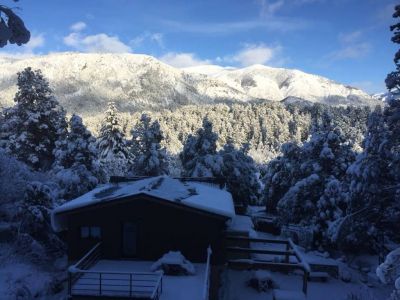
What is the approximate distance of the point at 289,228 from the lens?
3722cm

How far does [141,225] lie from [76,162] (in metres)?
14.3

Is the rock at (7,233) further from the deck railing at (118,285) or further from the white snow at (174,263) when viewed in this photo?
the white snow at (174,263)

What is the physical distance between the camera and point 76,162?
33.3m

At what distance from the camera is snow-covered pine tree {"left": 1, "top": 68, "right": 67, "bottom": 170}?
3991 centimetres

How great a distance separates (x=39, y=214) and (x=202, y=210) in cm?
1299

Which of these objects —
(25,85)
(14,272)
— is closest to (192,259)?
(14,272)

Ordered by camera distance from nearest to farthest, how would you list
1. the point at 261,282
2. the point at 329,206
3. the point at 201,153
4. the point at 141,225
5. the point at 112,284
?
the point at 112,284 < the point at 141,225 < the point at 261,282 < the point at 329,206 < the point at 201,153

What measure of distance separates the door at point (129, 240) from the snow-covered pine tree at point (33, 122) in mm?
21610

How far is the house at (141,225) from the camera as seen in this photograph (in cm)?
2044

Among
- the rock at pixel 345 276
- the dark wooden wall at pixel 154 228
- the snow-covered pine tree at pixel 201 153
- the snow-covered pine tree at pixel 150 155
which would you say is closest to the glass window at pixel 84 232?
the dark wooden wall at pixel 154 228

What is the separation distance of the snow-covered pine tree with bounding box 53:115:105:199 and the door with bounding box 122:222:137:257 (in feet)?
40.5

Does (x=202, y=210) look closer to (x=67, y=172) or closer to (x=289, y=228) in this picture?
(x=67, y=172)

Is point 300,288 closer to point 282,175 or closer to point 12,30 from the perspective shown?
point 282,175

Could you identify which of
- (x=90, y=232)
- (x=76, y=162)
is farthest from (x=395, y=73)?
(x=76, y=162)
